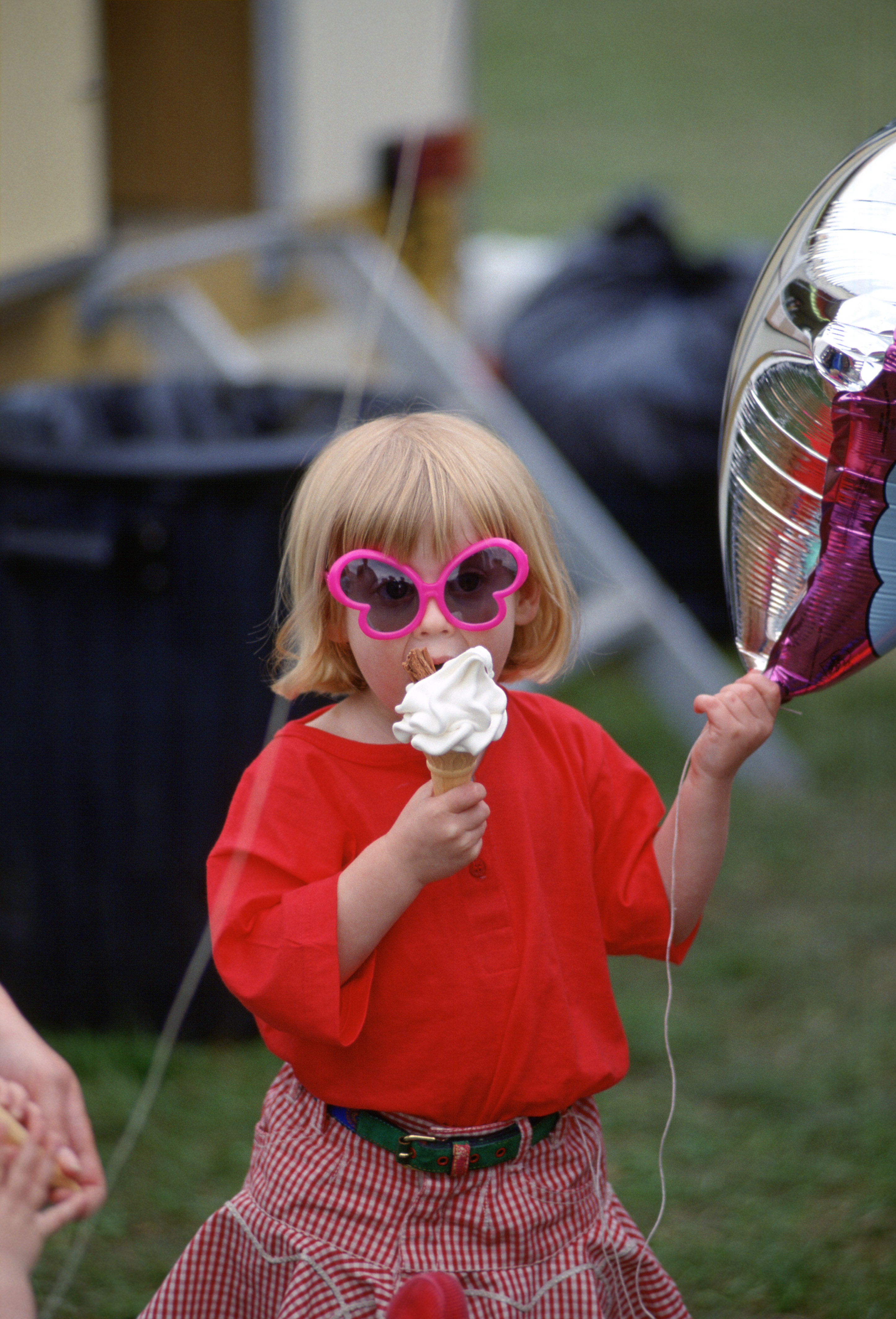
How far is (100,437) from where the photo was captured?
285 centimetres

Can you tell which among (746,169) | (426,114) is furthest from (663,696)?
(746,169)

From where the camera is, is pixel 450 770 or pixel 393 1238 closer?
pixel 450 770

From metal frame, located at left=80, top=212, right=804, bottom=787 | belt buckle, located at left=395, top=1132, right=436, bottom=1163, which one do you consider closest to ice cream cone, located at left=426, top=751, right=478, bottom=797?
belt buckle, located at left=395, top=1132, right=436, bottom=1163

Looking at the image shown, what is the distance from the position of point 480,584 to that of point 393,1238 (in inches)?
23.2

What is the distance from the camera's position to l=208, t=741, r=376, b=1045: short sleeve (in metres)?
1.11

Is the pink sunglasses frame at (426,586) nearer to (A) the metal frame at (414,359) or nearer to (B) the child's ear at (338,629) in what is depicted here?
(B) the child's ear at (338,629)

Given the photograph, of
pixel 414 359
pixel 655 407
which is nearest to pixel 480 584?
pixel 414 359

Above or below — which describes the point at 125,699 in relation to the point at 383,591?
below

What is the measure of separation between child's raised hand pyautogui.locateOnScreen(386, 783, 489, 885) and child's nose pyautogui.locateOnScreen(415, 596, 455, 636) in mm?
125

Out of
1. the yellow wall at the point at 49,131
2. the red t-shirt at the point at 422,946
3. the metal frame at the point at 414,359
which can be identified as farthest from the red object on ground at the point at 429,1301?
the metal frame at the point at 414,359

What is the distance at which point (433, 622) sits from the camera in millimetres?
1098

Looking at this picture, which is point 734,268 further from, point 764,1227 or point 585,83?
point 585,83

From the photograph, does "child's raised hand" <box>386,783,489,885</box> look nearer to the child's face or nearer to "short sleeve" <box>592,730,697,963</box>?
the child's face

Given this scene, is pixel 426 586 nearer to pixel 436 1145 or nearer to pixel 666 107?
pixel 436 1145
